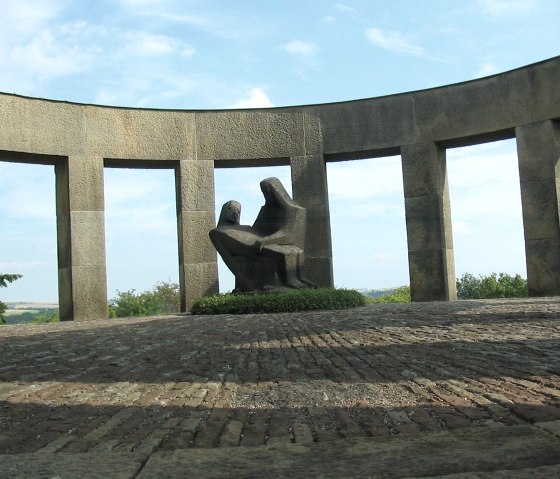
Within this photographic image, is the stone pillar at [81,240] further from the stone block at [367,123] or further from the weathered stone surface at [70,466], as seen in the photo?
the weathered stone surface at [70,466]

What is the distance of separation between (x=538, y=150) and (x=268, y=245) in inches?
281

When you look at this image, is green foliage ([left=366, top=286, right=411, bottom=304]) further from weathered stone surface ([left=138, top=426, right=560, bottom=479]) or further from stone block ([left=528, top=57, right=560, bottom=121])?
weathered stone surface ([left=138, top=426, right=560, bottom=479])

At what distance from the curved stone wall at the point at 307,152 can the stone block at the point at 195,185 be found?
0.03 meters

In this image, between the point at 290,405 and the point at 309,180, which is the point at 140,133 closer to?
the point at 309,180

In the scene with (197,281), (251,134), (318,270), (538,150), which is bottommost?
(197,281)

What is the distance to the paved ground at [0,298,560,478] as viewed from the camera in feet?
8.48

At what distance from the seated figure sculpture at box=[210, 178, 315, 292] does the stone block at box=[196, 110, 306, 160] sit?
10.7 ft

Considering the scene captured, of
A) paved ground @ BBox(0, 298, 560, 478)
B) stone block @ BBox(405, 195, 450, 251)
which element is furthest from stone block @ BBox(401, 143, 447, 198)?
paved ground @ BBox(0, 298, 560, 478)

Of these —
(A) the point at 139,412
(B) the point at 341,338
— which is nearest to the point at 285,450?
(A) the point at 139,412

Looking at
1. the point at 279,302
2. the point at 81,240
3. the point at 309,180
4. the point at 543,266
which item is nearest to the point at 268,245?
the point at 279,302

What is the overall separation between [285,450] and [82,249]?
48.7 feet

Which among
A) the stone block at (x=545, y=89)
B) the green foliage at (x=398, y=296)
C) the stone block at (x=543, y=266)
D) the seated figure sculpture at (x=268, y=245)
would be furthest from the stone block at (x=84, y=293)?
the green foliage at (x=398, y=296)

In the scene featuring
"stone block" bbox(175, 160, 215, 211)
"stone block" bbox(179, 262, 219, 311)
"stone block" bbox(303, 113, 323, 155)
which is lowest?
"stone block" bbox(179, 262, 219, 311)

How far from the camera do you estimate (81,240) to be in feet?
54.9
